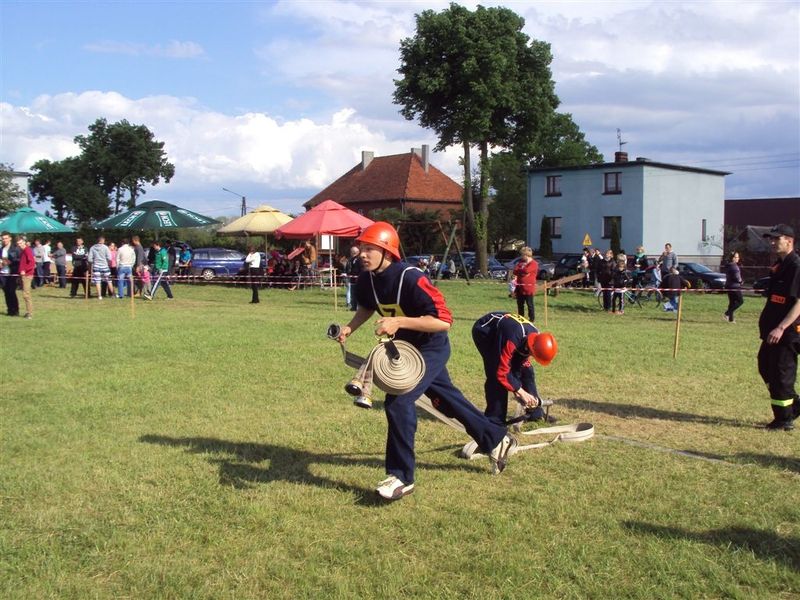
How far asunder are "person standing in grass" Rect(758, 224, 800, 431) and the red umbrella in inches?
735

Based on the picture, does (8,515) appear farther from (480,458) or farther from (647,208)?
(647,208)

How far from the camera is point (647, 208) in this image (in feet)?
159

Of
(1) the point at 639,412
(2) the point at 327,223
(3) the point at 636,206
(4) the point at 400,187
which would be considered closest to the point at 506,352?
(1) the point at 639,412

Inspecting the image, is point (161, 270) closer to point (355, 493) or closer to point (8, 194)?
point (355, 493)

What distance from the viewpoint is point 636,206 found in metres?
48.7

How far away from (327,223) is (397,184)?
45.1 meters

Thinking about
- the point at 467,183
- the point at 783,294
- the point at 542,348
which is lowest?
the point at 542,348

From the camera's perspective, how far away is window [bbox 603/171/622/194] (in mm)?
49906

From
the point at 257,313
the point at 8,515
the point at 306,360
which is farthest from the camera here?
the point at 257,313

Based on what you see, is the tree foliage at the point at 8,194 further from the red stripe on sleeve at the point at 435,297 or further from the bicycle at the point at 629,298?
the red stripe on sleeve at the point at 435,297

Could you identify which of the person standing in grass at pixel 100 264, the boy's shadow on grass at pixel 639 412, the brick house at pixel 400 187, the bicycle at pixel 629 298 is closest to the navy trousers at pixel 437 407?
the boy's shadow on grass at pixel 639 412

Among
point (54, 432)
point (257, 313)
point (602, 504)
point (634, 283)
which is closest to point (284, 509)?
point (602, 504)

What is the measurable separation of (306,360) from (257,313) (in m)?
9.06

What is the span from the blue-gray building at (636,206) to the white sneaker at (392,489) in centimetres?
4411
